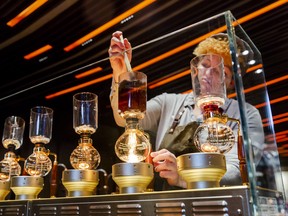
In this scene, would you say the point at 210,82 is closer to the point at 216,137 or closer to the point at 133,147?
the point at 216,137

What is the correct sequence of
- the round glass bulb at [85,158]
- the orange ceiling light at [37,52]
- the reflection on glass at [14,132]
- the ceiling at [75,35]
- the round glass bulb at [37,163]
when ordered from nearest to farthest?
the round glass bulb at [85,158] → the round glass bulb at [37,163] → the reflection on glass at [14,132] → the ceiling at [75,35] → the orange ceiling light at [37,52]

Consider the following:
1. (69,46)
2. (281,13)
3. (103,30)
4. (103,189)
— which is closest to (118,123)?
(103,189)

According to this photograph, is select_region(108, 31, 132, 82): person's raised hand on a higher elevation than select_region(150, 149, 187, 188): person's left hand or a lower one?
higher

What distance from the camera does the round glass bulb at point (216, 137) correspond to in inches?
42.3

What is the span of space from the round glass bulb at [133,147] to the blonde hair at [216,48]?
0.42 metres

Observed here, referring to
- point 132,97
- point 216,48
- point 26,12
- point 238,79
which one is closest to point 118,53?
point 132,97

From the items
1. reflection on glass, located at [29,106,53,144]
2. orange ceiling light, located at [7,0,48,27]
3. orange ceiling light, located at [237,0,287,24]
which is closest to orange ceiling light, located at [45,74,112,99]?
reflection on glass, located at [29,106,53,144]

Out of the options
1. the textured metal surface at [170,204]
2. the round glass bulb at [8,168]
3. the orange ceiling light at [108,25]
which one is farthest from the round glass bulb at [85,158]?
the orange ceiling light at [108,25]

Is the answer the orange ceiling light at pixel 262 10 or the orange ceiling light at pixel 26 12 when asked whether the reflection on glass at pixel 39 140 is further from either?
the orange ceiling light at pixel 262 10

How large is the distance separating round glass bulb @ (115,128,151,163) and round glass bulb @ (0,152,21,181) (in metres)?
0.91

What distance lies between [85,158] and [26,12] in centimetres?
204

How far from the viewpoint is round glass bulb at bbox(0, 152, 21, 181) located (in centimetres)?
178

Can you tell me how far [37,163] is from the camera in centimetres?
159

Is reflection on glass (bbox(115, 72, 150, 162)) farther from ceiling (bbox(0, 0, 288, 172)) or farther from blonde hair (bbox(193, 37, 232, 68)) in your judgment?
ceiling (bbox(0, 0, 288, 172))
